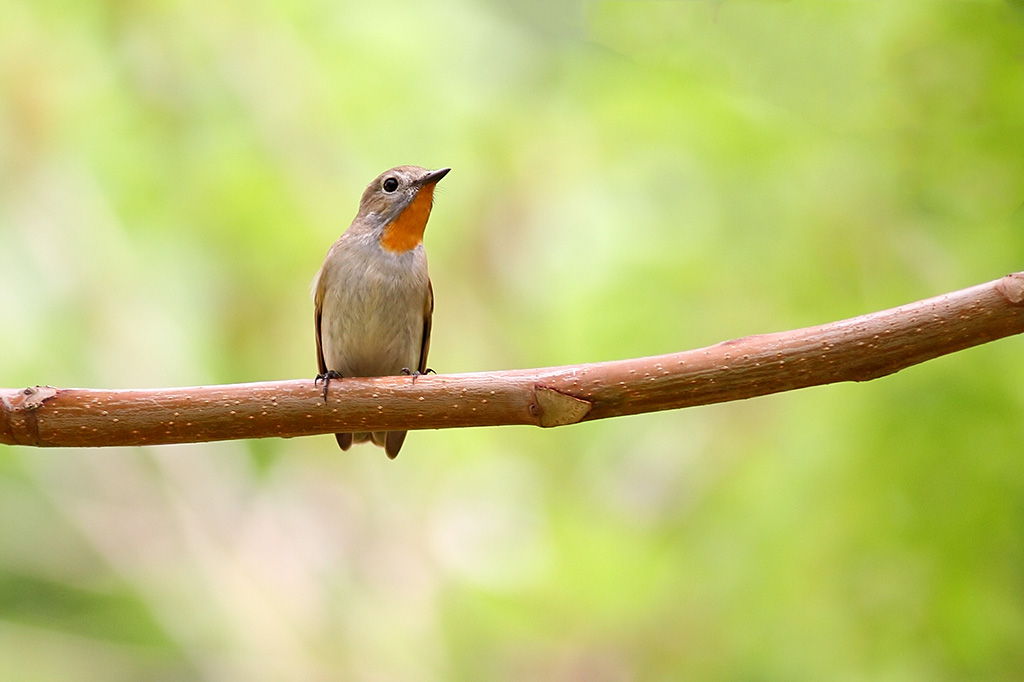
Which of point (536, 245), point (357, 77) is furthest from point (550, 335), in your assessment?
point (357, 77)

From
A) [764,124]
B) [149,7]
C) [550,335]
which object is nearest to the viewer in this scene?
[764,124]

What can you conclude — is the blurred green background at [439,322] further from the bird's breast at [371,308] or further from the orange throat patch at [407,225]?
the bird's breast at [371,308]

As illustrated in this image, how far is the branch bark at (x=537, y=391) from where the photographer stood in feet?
6.74

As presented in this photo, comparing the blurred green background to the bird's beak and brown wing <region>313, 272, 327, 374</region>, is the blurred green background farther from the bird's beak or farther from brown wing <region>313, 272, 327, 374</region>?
brown wing <region>313, 272, 327, 374</region>

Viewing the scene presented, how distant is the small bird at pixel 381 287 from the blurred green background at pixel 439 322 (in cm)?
86

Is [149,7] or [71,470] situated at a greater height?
[149,7]

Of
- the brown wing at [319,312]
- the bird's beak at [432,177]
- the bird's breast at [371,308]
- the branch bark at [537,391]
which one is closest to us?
the branch bark at [537,391]

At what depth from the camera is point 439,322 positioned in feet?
18.6

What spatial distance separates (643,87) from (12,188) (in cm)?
357

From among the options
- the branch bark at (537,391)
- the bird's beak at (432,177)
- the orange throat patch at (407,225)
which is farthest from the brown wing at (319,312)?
the branch bark at (537,391)

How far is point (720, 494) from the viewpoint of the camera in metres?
4.51

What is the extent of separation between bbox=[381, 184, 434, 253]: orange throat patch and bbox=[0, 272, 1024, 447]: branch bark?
1157 millimetres

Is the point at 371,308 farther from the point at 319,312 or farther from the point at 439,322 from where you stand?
the point at 439,322

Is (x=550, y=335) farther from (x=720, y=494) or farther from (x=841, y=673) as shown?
(x=841, y=673)
